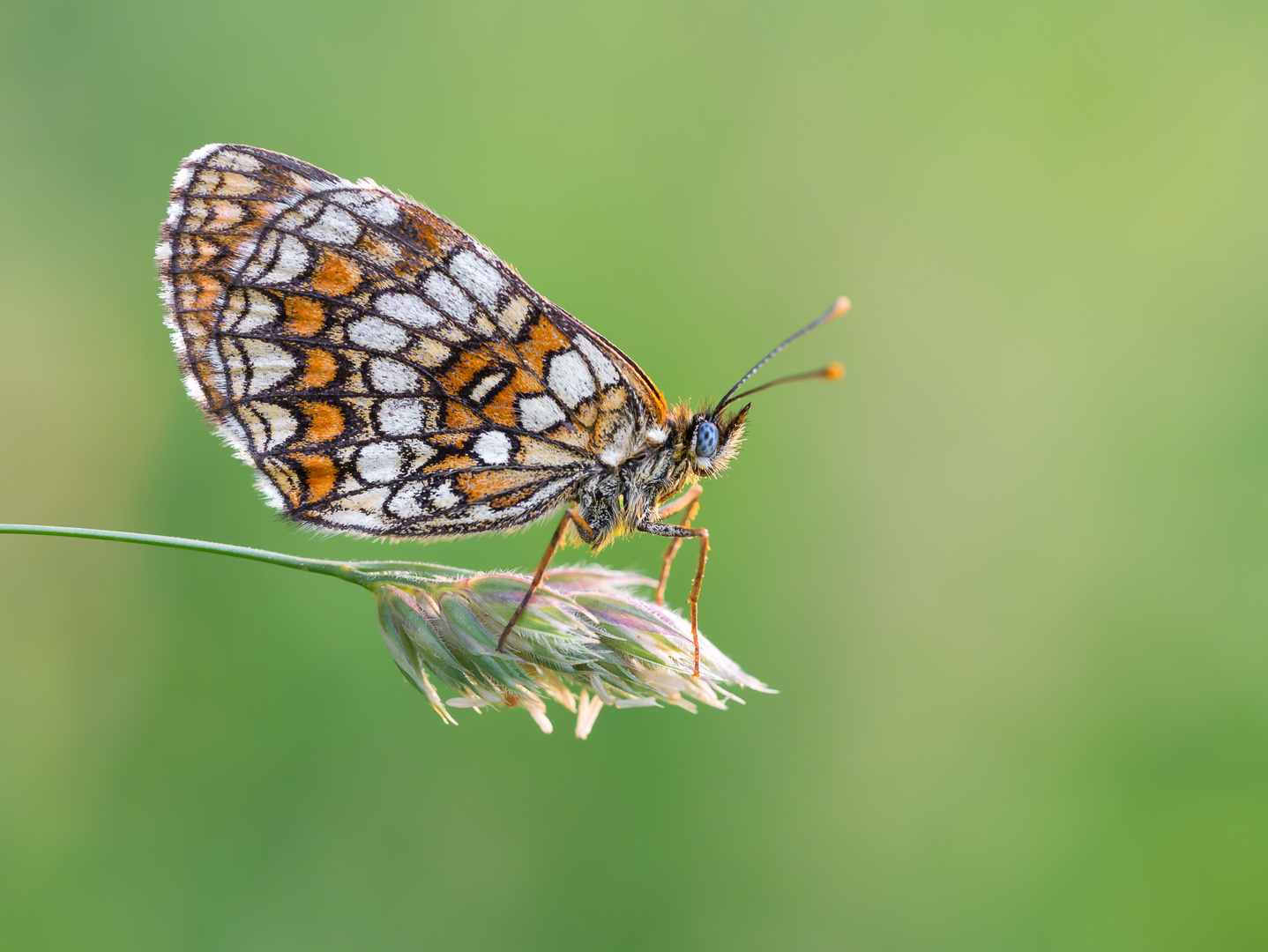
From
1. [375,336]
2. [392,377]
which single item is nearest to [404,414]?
[392,377]

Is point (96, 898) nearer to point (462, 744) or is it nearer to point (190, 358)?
point (462, 744)

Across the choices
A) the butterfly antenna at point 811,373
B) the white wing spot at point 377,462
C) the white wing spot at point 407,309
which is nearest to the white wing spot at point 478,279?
the white wing spot at point 407,309

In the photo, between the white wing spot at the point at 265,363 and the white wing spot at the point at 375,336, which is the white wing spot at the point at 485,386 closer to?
the white wing spot at the point at 375,336

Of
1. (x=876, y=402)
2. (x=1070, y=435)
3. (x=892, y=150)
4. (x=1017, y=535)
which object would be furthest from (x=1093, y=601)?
(x=892, y=150)

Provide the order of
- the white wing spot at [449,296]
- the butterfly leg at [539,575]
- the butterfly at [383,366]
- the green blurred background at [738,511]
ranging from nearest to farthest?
1. the butterfly leg at [539,575]
2. the butterfly at [383,366]
3. the white wing spot at [449,296]
4. the green blurred background at [738,511]

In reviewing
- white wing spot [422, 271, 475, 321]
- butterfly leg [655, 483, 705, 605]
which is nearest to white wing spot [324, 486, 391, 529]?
white wing spot [422, 271, 475, 321]
